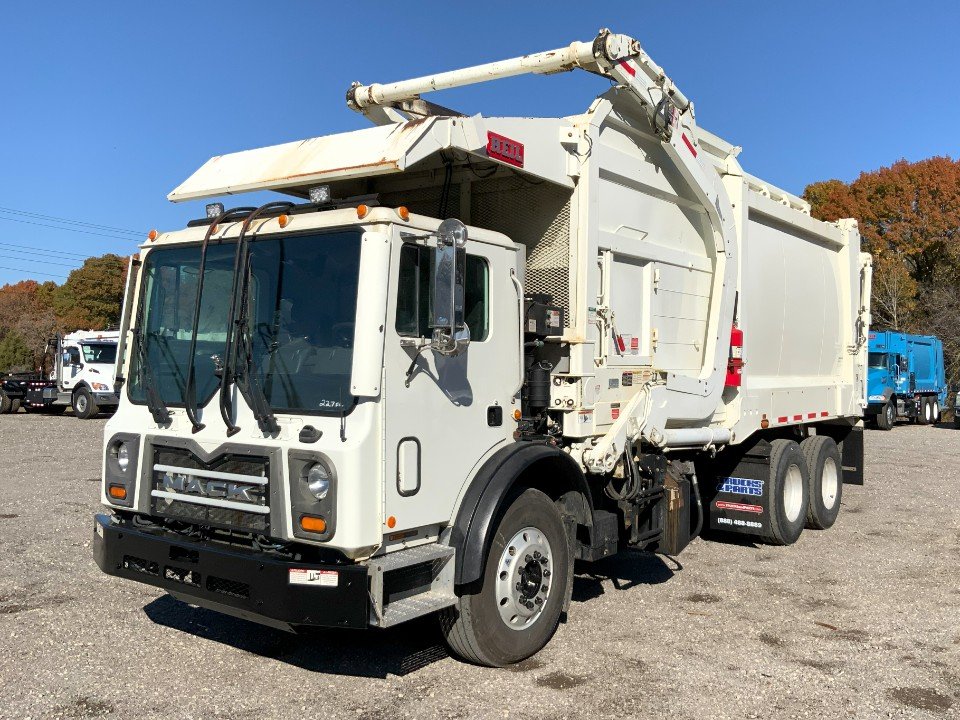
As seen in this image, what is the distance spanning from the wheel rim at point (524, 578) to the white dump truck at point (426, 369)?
17 millimetres

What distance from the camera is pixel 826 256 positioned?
9992 mm

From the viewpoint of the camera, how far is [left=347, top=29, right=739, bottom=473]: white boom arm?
577cm

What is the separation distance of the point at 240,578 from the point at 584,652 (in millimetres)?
2158

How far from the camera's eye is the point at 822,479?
9.53 metres

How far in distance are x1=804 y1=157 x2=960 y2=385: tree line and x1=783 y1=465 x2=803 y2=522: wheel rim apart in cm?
2902

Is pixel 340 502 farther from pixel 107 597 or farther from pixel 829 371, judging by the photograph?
pixel 829 371

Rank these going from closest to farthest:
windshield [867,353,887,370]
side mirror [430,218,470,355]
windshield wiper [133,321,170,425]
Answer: side mirror [430,218,470,355] → windshield wiper [133,321,170,425] → windshield [867,353,887,370]

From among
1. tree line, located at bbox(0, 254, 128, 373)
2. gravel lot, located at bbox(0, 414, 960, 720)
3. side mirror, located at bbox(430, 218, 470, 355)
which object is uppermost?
tree line, located at bbox(0, 254, 128, 373)

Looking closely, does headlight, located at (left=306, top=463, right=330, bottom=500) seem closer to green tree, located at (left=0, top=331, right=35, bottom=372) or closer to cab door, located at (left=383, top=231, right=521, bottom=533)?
cab door, located at (left=383, top=231, right=521, bottom=533)

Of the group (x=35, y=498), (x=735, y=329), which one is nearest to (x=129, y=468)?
Result: (x=735, y=329)

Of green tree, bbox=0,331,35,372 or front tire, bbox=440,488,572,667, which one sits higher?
green tree, bbox=0,331,35,372

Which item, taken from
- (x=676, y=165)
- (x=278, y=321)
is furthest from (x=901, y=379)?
(x=278, y=321)

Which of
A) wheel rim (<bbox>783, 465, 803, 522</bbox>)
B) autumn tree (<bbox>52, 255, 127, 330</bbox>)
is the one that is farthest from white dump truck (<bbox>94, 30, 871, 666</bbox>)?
autumn tree (<bbox>52, 255, 127, 330</bbox>)

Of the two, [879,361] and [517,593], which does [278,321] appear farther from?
[879,361]
